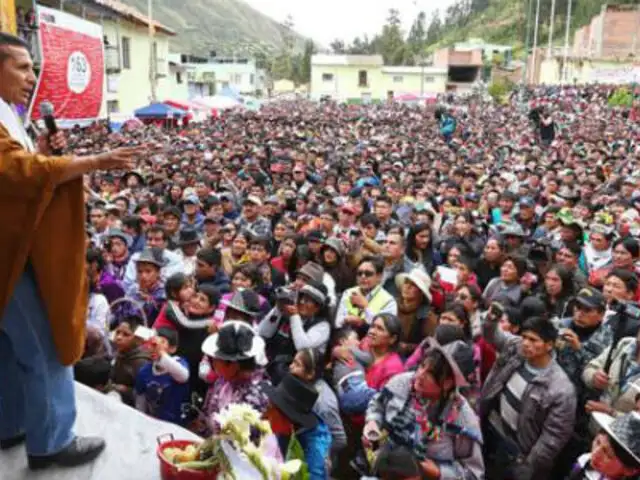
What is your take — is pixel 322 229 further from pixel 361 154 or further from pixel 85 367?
pixel 361 154

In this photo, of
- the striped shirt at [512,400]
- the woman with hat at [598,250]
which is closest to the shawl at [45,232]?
the striped shirt at [512,400]

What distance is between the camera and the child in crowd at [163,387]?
3439 millimetres

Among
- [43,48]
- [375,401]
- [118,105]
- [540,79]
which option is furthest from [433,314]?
[540,79]

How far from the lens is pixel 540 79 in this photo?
59.7 meters

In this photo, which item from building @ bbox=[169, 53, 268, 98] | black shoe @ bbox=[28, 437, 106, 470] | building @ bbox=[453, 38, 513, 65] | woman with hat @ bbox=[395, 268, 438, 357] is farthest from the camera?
building @ bbox=[453, 38, 513, 65]

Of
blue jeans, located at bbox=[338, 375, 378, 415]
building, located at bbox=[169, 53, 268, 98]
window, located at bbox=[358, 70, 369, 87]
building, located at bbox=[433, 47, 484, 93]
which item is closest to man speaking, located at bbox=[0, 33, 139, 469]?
blue jeans, located at bbox=[338, 375, 378, 415]

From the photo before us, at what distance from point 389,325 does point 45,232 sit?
226 cm

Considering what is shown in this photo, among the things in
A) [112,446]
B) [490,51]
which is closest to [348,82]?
[490,51]

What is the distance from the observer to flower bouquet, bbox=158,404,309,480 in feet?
6.57

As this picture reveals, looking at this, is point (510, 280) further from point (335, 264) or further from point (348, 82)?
point (348, 82)

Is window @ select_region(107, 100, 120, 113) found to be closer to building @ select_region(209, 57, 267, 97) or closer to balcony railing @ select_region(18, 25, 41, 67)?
balcony railing @ select_region(18, 25, 41, 67)

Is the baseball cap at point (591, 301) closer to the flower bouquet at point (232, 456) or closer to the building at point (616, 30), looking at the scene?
the flower bouquet at point (232, 456)

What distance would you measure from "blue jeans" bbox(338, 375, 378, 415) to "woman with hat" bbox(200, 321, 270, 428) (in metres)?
0.59

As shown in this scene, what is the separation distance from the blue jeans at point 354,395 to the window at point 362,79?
62.5 metres
